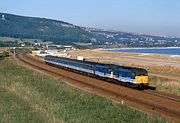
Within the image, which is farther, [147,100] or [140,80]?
[140,80]

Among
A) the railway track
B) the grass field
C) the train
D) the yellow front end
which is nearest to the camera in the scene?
the grass field

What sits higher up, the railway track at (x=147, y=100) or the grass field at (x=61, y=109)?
the grass field at (x=61, y=109)

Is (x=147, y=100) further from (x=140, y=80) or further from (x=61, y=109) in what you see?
(x=61, y=109)

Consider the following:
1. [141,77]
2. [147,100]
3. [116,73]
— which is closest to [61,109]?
[147,100]

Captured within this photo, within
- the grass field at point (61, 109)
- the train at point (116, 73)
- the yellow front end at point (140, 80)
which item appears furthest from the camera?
the train at point (116, 73)

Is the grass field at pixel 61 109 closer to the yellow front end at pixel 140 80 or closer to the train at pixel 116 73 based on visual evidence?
the yellow front end at pixel 140 80

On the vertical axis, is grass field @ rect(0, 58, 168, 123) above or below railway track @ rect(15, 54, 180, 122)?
above

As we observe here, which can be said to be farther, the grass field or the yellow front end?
the yellow front end

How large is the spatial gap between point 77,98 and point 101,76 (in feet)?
73.6

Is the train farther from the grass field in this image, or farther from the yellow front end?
the grass field

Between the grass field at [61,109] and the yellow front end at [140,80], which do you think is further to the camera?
the yellow front end at [140,80]

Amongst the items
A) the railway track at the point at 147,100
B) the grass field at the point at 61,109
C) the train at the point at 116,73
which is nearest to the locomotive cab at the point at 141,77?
the train at the point at 116,73

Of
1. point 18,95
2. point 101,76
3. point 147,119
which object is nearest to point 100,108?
point 147,119

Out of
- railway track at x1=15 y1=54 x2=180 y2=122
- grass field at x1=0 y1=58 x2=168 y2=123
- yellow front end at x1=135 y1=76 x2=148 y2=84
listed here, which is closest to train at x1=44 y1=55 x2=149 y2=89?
yellow front end at x1=135 y1=76 x2=148 y2=84
